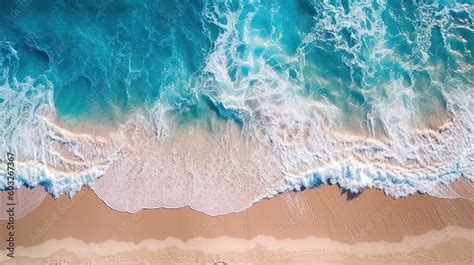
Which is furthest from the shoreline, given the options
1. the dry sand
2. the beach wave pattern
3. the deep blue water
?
the deep blue water

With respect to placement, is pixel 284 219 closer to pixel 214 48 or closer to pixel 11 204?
pixel 214 48

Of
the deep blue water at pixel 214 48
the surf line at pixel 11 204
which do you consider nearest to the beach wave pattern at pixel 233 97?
the deep blue water at pixel 214 48

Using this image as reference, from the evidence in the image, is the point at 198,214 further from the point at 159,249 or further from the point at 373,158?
the point at 373,158

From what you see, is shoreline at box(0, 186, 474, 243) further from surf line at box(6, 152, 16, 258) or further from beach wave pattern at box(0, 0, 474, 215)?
beach wave pattern at box(0, 0, 474, 215)

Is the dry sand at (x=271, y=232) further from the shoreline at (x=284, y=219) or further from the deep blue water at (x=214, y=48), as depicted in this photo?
the deep blue water at (x=214, y=48)

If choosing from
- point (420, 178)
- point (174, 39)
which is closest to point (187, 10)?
point (174, 39)

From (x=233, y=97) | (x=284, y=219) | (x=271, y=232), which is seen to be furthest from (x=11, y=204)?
(x=284, y=219)
